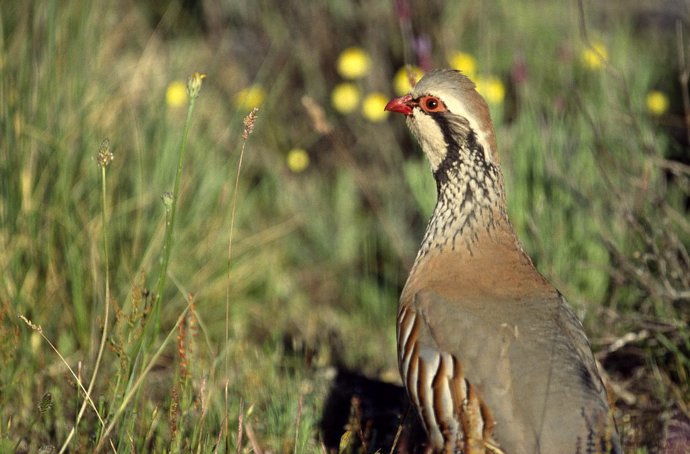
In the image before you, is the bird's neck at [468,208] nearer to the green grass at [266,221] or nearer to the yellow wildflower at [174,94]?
the green grass at [266,221]

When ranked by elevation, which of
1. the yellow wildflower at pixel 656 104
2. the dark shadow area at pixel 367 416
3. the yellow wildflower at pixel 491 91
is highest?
the yellow wildflower at pixel 656 104

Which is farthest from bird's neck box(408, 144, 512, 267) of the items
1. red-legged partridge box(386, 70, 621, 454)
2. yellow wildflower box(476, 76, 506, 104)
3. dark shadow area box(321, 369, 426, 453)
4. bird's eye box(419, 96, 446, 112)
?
yellow wildflower box(476, 76, 506, 104)

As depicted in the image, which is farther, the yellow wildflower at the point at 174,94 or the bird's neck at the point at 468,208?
the yellow wildflower at the point at 174,94

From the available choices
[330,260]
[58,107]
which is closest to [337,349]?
[330,260]

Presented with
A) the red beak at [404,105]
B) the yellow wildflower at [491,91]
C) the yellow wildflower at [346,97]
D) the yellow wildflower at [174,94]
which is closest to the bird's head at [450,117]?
the red beak at [404,105]

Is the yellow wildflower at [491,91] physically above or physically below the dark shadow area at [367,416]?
above

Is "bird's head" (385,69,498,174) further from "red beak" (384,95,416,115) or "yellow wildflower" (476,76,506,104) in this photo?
"yellow wildflower" (476,76,506,104)

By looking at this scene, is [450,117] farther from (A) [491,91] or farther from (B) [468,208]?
(A) [491,91]

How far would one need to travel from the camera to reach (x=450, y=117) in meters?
3.09

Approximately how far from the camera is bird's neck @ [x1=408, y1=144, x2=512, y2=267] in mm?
3039

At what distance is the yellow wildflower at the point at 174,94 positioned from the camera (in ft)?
15.0

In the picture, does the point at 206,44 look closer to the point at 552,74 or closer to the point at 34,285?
the point at 552,74

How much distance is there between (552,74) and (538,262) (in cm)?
196

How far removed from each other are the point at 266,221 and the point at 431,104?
2.33 metres
